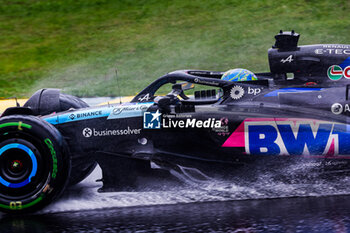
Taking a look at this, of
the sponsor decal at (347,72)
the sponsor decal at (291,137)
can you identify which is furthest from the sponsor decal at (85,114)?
the sponsor decal at (347,72)

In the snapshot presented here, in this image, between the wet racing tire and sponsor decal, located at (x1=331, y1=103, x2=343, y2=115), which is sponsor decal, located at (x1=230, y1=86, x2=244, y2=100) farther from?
the wet racing tire

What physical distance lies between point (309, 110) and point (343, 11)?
1147 centimetres

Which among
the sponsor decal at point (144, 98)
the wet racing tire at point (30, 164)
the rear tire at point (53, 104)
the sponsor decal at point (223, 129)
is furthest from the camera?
the sponsor decal at point (144, 98)

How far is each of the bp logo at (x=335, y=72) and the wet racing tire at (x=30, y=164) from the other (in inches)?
102

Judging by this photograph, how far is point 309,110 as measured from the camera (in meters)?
4.49

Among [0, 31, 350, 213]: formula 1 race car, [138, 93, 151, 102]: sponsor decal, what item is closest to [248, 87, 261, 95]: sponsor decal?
[0, 31, 350, 213]: formula 1 race car

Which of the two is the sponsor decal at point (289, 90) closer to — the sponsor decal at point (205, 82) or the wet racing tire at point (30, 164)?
the sponsor decal at point (205, 82)

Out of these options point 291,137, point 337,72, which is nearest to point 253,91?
point 291,137

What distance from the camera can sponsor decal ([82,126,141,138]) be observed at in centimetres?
456

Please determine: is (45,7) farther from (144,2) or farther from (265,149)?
(265,149)

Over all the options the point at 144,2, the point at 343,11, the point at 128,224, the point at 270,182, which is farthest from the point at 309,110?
the point at 144,2

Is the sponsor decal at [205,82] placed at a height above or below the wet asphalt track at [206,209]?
above

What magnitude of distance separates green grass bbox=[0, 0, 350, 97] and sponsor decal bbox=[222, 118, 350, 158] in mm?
7391

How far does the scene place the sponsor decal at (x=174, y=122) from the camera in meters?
4.47
